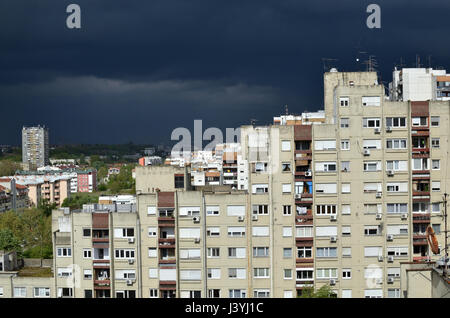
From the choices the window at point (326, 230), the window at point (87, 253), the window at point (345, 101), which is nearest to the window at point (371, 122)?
the window at point (345, 101)

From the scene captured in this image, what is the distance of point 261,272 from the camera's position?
22453 millimetres

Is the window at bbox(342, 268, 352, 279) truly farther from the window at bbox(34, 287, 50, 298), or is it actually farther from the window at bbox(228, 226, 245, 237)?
the window at bbox(34, 287, 50, 298)

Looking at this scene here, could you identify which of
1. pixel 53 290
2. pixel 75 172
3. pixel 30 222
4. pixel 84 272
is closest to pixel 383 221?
pixel 84 272

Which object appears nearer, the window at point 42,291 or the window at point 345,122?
the window at point 42,291

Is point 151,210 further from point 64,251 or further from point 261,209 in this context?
point 261,209

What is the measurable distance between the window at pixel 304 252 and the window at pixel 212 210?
3.66 meters

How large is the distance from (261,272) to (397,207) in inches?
247

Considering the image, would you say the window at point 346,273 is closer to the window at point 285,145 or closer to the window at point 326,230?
the window at point 326,230

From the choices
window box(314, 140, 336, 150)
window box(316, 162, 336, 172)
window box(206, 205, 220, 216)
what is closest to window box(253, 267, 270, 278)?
window box(206, 205, 220, 216)

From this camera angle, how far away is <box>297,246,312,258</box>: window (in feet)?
74.1

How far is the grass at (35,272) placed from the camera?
2391cm

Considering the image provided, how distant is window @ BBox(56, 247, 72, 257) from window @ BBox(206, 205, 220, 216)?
6014 mm
